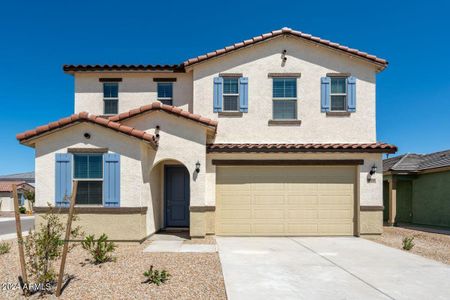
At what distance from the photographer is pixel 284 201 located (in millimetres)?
12031

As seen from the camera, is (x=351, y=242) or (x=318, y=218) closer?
(x=351, y=242)

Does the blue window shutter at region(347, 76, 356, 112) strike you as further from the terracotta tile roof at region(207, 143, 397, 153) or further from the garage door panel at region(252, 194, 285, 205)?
the garage door panel at region(252, 194, 285, 205)

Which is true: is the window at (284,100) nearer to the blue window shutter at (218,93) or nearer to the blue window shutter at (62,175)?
the blue window shutter at (218,93)

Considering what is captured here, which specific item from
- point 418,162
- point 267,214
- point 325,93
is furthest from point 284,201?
point 418,162

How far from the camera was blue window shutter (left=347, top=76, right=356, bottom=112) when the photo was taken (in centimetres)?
1265

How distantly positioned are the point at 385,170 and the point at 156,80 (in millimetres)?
12822

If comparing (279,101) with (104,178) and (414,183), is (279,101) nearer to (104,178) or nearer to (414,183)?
(104,178)

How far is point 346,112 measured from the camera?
41.5 ft

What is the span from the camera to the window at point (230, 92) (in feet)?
41.7

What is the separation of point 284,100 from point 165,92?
4.99 metres

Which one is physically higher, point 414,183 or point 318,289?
point 414,183

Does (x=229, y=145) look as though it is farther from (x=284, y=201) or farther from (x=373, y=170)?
(x=373, y=170)

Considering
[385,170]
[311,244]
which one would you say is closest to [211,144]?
[311,244]

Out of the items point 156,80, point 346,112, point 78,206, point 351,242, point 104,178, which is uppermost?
point 156,80
